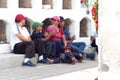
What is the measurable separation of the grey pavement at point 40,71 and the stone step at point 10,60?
0.09 meters

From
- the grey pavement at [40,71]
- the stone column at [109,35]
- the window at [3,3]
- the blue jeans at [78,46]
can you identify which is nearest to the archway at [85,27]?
the blue jeans at [78,46]

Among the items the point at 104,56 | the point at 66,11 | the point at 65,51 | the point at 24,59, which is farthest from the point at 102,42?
the point at 66,11

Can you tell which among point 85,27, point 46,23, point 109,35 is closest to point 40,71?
point 46,23

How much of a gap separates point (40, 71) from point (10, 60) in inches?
22.4

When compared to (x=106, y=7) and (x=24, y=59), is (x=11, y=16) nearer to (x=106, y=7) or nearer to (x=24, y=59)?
(x=24, y=59)

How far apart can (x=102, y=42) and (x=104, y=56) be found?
0.09 m

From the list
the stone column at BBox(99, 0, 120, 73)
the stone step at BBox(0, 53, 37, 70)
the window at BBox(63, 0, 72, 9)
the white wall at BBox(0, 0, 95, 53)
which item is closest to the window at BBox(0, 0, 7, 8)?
the white wall at BBox(0, 0, 95, 53)

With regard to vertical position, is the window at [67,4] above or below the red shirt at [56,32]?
above

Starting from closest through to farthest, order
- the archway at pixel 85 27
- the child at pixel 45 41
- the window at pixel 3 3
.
A: the window at pixel 3 3 < the child at pixel 45 41 < the archway at pixel 85 27

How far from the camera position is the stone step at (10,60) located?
249 inches

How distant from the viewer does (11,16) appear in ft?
23.0

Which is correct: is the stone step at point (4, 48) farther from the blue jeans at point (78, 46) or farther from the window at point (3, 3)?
the blue jeans at point (78, 46)

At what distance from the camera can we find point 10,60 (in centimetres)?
642

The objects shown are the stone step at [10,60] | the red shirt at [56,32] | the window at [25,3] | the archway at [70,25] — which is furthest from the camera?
the archway at [70,25]
